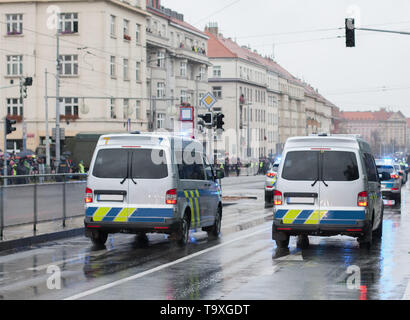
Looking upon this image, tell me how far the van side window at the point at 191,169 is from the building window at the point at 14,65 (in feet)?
163

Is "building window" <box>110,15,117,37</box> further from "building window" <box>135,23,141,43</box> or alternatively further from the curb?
the curb

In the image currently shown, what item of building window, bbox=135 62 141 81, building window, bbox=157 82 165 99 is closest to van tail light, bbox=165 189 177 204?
building window, bbox=135 62 141 81

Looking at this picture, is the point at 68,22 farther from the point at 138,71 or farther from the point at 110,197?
the point at 110,197

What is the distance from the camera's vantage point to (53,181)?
63.4ft

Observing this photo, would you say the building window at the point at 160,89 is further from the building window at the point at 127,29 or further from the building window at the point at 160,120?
the building window at the point at 127,29

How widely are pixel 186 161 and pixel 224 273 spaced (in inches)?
182

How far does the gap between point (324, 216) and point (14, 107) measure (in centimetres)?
Result: 5406

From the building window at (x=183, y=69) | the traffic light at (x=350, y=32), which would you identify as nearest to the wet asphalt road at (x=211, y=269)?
the traffic light at (x=350, y=32)

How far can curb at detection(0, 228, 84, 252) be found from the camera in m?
15.8

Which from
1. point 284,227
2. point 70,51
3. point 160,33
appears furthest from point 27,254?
point 160,33

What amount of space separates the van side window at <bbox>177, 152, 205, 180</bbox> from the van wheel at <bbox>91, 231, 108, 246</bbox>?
1840 mm

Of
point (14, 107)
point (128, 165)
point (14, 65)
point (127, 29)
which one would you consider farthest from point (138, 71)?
point (128, 165)

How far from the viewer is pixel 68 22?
214 feet
